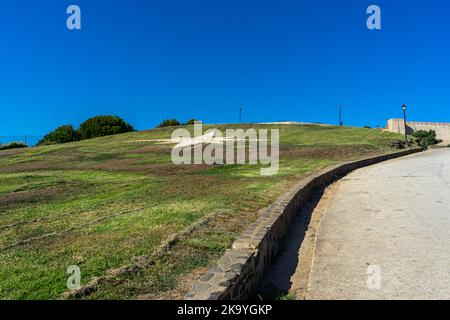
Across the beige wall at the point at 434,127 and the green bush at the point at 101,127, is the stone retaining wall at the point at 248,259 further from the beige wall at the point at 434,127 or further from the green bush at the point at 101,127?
the beige wall at the point at 434,127

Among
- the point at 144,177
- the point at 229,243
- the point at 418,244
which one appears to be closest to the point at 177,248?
the point at 229,243

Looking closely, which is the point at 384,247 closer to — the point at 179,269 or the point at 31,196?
the point at 179,269

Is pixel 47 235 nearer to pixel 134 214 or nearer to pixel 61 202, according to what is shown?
pixel 134 214

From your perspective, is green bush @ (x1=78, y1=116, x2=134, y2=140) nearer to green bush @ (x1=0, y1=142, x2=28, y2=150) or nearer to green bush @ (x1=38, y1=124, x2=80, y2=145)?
green bush @ (x1=38, y1=124, x2=80, y2=145)

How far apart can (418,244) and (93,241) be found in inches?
207

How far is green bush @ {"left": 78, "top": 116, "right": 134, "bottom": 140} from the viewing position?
74.4 meters

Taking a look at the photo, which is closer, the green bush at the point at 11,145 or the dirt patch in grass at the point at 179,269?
the dirt patch in grass at the point at 179,269

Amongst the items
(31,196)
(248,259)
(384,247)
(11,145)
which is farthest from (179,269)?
(11,145)

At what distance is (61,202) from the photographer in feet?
34.6

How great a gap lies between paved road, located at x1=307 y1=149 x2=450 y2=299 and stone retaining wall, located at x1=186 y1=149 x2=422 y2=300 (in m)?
0.69

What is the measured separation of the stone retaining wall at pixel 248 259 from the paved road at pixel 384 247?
69 cm

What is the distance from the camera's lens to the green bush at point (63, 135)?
72750 millimetres

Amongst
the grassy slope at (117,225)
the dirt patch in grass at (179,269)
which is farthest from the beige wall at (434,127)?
the dirt patch in grass at (179,269)

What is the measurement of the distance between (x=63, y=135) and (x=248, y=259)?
7573 centimetres
